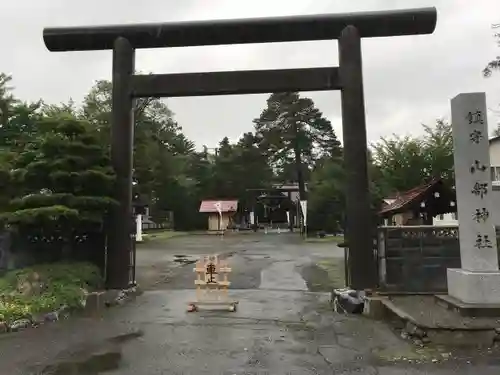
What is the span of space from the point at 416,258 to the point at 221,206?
4352 centimetres

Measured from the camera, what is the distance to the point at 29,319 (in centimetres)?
888

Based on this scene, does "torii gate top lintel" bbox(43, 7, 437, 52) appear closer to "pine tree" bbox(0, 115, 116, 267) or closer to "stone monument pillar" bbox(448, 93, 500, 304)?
"pine tree" bbox(0, 115, 116, 267)

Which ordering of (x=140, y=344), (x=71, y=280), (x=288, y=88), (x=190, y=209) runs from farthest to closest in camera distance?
1. (x=190, y=209)
2. (x=288, y=88)
3. (x=71, y=280)
4. (x=140, y=344)

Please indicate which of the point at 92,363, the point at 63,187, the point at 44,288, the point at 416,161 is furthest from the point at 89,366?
the point at 416,161

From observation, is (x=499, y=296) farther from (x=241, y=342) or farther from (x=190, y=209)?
(x=190, y=209)

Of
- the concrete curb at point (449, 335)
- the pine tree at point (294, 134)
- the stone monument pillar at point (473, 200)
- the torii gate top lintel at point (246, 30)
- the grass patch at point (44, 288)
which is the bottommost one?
the concrete curb at point (449, 335)

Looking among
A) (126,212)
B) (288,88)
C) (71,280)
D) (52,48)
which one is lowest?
(71,280)

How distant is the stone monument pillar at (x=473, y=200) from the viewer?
9.15 metres

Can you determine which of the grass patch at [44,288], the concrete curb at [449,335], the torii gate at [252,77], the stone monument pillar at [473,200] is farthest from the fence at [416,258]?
the grass patch at [44,288]

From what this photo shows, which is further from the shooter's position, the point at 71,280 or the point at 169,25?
the point at 169,25

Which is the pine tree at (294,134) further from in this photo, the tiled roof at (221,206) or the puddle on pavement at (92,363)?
the puddle on pavement at (92,363)

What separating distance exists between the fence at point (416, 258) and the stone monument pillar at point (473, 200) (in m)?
1.06

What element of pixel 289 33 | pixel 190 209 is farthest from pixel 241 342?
pixel 190 209

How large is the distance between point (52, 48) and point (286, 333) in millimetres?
8956
